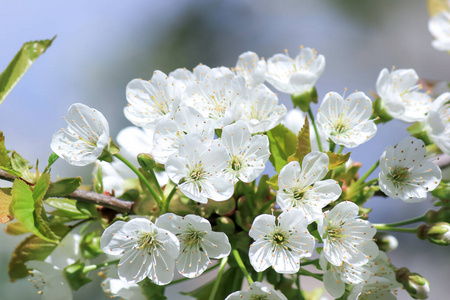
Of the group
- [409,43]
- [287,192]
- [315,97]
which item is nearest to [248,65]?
[315,97]

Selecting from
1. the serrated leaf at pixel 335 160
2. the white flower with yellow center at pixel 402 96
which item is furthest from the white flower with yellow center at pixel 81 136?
the white flower with yellow center at pixel 402 96

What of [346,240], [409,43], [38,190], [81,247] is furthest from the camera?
[409,43]

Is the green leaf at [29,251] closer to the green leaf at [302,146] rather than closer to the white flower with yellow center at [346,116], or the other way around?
the green leaf at [302,146]

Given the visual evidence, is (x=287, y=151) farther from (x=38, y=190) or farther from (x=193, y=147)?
(x=38, y=190)

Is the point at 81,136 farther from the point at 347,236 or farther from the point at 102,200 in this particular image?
the point at 347,236

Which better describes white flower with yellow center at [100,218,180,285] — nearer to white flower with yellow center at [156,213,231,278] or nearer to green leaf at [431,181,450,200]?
white flower with yellow center at [156,213,231,278]
